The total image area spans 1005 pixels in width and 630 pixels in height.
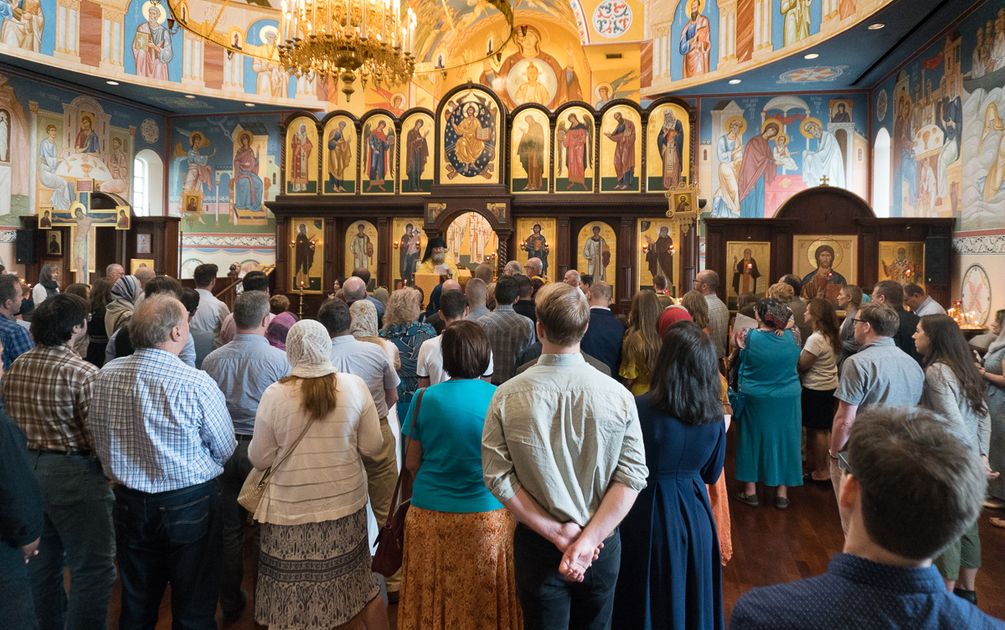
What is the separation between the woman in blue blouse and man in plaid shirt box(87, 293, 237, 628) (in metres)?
2.07

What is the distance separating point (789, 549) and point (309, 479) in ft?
12.5

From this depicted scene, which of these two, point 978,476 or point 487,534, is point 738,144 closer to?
point 487,534

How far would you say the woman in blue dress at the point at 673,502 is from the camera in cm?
307

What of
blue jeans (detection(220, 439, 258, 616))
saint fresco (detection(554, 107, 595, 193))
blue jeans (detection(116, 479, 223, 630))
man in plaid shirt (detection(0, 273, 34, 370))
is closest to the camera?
blue jeans (detection(116, 479, 223, 630))

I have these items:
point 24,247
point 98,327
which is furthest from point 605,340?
point 24,247

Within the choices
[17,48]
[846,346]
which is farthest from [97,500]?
[17,48]

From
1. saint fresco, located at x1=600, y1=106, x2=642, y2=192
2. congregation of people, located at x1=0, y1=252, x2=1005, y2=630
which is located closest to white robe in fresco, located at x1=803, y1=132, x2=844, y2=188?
saint fresco, located at x1=600, y1=106, x2=642, y2=192

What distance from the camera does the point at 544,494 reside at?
103 inches

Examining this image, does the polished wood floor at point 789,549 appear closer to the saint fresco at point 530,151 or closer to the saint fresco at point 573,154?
the saint fresco at point 573,154

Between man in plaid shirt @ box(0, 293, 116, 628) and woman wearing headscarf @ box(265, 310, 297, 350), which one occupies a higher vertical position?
woman wearing headscarf @ box(265, 310, 297, 350)

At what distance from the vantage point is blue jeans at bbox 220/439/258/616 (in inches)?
163

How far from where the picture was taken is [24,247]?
15.6 m

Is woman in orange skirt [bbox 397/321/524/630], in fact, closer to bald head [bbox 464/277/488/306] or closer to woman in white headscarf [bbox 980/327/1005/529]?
bald head [bbox 464/277/488/306]

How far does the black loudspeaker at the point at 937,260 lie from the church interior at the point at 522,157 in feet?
0.12
